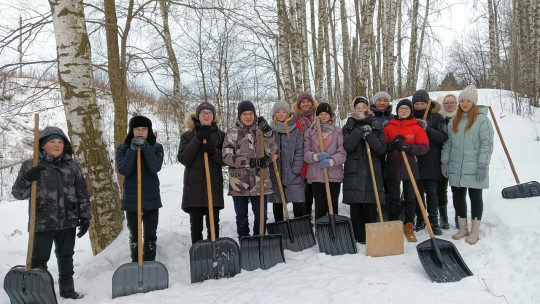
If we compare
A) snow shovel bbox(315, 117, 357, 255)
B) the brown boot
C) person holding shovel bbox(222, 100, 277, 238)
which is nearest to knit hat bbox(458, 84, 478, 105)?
the brown boot

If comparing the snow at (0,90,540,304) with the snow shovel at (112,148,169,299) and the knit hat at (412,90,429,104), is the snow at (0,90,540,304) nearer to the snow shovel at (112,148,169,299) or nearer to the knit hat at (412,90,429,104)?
the snow shovel at (112,148,169,299)

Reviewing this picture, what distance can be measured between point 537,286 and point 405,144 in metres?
1.87

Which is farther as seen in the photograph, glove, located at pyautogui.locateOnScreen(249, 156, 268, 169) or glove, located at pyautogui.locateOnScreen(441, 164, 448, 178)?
glove, located at pyautogui.locateOnScreen(441, 164, 448, 178)

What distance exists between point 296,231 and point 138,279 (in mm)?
2037

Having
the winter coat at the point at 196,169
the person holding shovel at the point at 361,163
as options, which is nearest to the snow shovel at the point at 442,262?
the person holding shovel at the point at 361,163

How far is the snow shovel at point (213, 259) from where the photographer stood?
367 centimetres

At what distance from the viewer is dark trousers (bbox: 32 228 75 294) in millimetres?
3229

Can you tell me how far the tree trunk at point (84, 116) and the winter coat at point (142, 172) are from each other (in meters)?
0.54

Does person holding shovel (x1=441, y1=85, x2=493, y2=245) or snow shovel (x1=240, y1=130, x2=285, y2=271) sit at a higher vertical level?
person holding shovel (x1=441, y1=85, x2=493, y2=245)

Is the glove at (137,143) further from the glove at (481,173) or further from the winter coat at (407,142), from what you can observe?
the glove at (481,173)

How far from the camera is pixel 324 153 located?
4418 millimetres

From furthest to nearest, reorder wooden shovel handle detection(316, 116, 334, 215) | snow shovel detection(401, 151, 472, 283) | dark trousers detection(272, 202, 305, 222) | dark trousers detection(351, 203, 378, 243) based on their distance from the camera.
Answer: dark trousers detection(272, 202, 305, 222) → dark trousers detection(351, 203, 378, 243) → wooden shovel handle detection(316, 116, 334, 215) → snow shovel detection(401, 151, 472, 283)

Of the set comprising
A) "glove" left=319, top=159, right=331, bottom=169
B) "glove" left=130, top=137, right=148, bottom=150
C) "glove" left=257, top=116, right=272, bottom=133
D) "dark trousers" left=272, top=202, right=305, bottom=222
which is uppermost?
"glove" left=257, top=116, right=272, bottom=133

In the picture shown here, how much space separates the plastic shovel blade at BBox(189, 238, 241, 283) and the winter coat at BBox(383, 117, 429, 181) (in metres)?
2.24
